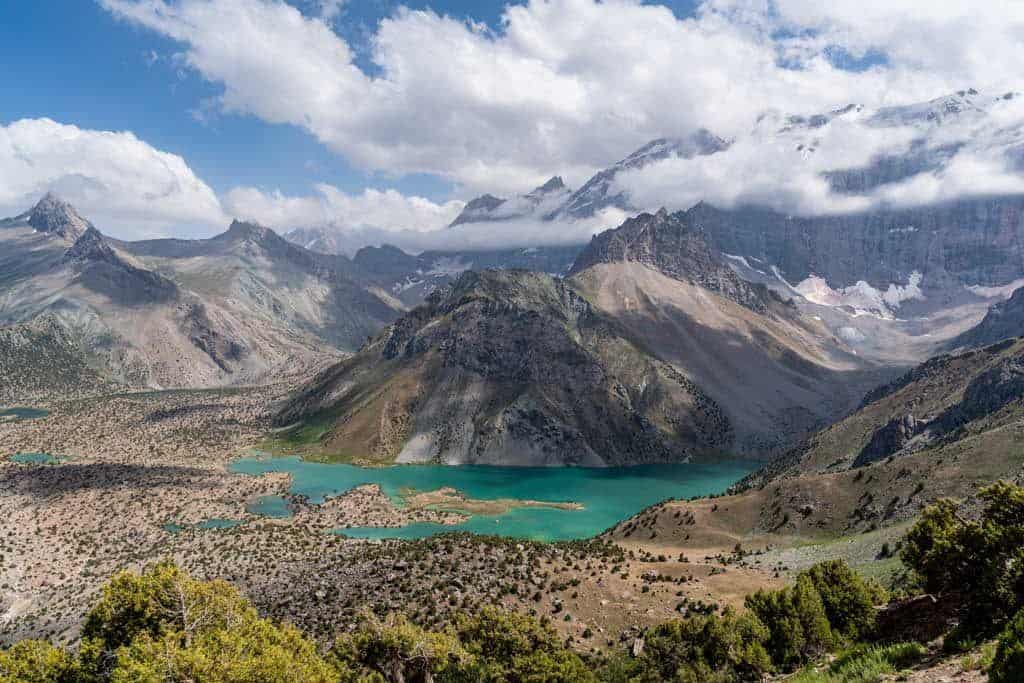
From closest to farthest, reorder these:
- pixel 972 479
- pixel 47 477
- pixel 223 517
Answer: pixel 972 479 < pixel 223 517 < pixel 47 477

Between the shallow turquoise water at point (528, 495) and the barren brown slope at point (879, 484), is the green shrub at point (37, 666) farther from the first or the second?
the shallow turquoise water at point (528, 495)

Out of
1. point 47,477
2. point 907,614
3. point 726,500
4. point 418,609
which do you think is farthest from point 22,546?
point 907,614

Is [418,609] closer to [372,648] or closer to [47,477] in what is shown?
[372,648]

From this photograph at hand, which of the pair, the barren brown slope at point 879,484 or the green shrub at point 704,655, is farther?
the barren brown slope at point 879,484

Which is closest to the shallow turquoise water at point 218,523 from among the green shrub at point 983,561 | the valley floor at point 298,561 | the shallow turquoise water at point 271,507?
the valley floor at point 298,561

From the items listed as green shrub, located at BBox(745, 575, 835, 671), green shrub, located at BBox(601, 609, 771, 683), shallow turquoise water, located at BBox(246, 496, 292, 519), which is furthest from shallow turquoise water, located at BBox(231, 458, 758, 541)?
green shrub, located at BBox(745, 575, 835, 671)

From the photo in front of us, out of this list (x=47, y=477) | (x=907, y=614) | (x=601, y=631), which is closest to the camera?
(x=907, y=614)

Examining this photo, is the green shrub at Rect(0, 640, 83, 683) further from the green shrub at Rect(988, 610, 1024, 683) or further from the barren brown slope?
the barren brown slope

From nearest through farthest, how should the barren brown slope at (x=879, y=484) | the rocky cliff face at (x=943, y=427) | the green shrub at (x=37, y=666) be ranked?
the green shrub at (x=37, y=666) → the barren brown slope at (x=879, y=484) → the rocky cliff face at (x=943, y=427)
